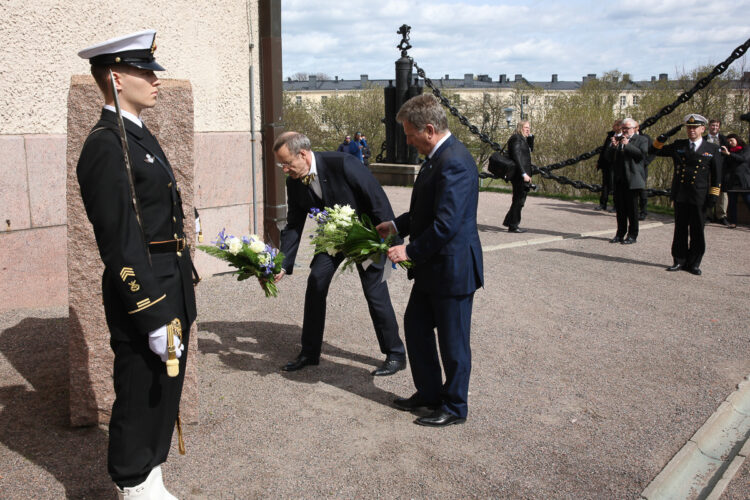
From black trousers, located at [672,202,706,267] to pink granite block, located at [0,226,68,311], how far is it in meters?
7.58

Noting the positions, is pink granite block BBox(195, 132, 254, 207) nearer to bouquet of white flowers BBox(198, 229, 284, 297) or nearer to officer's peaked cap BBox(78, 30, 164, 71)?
bouquet of white flowers BBox(198, 229, 284, 297)

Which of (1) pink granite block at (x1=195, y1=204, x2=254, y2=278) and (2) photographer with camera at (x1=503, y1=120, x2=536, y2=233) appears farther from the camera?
(2) photographer with camera at (x1=503, y1=120, x2=536, y2=233)

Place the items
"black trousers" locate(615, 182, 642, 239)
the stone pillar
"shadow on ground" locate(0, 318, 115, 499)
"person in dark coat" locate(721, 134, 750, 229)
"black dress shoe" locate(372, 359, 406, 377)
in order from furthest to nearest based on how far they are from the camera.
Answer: "person in dark coat" locate(721, 134, 750, 229), "black trousers" locate(615, 182, 642, 239), "black dress shoe" locate(372, 359, 406, 377), the stone pillar, "shadow on ground" locate(0, 318, 115, 499)

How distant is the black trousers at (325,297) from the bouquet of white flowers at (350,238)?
1.66 feet

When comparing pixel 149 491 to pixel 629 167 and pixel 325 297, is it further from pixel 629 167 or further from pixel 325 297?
pixel 629 167

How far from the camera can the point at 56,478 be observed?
3.65 metres

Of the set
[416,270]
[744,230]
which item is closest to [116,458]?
[416,270]

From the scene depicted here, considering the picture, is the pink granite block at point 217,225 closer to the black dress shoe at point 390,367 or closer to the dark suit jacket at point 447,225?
the black dress shoe at point 390,367

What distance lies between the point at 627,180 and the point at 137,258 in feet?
30.8

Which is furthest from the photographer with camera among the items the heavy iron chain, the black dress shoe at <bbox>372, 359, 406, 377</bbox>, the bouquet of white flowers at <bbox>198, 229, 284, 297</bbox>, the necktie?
the bouquet of white flowers at <bbox>198, 229, 284, 297</bbox>

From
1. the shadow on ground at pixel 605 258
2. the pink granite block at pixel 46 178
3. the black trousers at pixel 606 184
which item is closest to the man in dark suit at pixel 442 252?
the pink granite block at pixel 46 178

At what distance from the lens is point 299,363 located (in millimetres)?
5359

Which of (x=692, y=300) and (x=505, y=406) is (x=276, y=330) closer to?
(x=505, y=406)

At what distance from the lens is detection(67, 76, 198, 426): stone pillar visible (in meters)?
3.96
